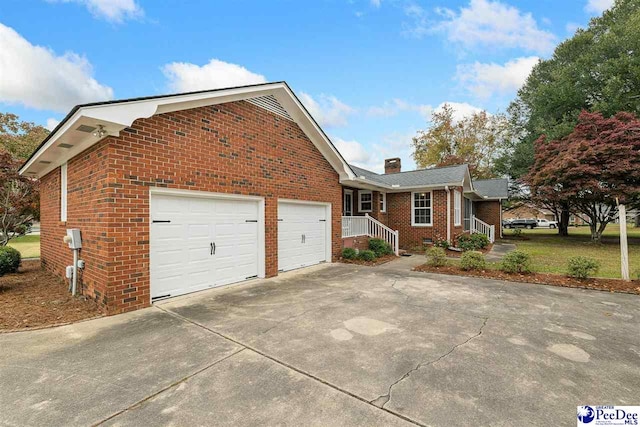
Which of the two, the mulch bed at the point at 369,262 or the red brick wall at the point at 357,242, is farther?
the red brick wall at the point at 357,242

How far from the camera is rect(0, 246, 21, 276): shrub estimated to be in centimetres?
755

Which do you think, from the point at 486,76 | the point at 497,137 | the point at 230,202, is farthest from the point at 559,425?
the point at 497,137

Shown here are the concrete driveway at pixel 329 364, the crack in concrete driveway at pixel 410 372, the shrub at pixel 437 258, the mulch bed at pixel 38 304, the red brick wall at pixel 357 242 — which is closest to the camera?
the concrete driveway at pixel 329 364

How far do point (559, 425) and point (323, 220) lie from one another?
7.94 metres

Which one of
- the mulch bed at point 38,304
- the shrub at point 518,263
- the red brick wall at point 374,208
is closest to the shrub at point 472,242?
the red brick wall at point 374,208

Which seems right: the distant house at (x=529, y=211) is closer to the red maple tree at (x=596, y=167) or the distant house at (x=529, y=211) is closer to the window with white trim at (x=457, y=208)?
the red maple tree at (x=596, y=167)

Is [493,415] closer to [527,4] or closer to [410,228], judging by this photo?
[410,228]

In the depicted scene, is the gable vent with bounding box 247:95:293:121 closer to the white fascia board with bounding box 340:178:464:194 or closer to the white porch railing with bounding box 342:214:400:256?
the white fascia board with bounding box 340:178:464:194

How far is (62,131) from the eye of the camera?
4.89m

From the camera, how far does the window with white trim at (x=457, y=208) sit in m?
13.1

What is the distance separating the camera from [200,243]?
5980mm

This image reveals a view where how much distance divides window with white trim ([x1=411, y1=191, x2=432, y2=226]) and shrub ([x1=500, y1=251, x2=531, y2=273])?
5.54 m

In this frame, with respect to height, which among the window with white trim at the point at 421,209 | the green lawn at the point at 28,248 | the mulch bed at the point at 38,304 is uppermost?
the window with white trim at the point at 421,209

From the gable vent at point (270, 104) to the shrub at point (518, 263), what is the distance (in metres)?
7.55
